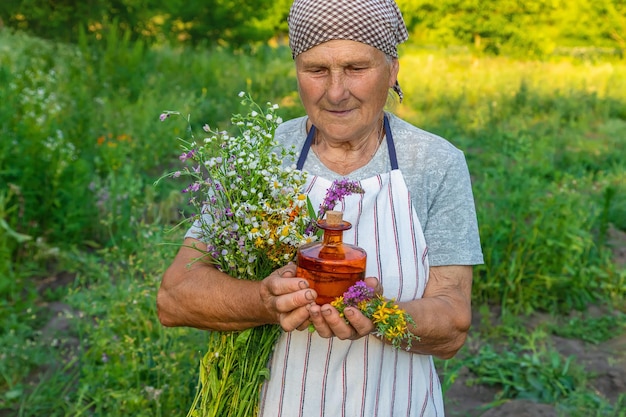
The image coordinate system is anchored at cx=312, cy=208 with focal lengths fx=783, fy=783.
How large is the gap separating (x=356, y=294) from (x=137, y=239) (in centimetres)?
342

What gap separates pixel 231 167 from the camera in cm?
173

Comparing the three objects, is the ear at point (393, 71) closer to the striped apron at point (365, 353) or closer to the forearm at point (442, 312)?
the striped apron at point (365, 353)

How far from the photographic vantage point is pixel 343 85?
194 centimetres

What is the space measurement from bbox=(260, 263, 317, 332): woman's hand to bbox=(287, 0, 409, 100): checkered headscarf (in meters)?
0.58

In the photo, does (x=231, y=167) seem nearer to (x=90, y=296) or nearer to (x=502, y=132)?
(x=90, y=296)

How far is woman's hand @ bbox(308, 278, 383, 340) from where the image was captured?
1563 millimetres

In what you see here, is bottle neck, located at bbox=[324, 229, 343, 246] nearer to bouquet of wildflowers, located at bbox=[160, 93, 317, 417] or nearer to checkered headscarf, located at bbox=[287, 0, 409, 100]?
bouquet of wildflowers, located at bbox=[160, 93, 317, 417]

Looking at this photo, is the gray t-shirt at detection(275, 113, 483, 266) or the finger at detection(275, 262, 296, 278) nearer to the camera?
the finger at detection(275, 262, 296, 278)

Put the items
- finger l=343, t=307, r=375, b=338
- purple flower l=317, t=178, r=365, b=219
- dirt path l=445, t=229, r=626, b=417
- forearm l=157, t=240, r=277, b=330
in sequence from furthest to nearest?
dirt path l=445, t=229, r=626, b=417 → forearm l=157, t=240, r=277, b=330 → purple flower l=317, t=178, r=365, b=219 → finger l=343, t=307, r=375, b=338

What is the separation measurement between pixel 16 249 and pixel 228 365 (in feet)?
11.3

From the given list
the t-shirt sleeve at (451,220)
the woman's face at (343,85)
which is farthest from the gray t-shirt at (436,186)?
the woman's face at (343,85)

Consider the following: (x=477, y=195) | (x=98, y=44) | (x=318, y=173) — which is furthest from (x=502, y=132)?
(x=318, y=173)

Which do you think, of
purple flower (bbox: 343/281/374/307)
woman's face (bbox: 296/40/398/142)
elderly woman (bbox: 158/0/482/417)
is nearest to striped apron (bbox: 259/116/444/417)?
elderly woman (bbox: 158/0/482/417)

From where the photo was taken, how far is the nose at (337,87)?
192 cm
